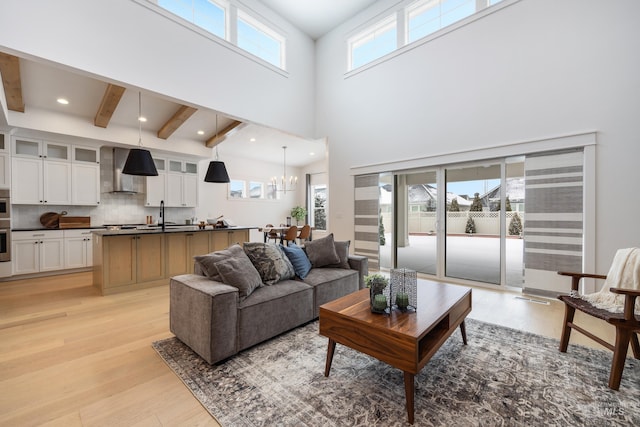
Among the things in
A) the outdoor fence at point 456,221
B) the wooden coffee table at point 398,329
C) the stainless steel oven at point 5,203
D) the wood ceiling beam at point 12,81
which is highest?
the wood ceiling beam at point 12,81

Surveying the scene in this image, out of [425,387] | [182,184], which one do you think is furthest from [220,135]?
[425,387]

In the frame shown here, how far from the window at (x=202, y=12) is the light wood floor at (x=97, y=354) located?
4263 millimetres

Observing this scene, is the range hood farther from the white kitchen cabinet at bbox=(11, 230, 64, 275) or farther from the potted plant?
the potted plant

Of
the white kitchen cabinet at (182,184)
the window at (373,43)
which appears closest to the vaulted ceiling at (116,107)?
the white kitchen cabinet at (182,184)

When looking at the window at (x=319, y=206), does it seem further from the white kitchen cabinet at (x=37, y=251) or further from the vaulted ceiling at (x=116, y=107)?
the white kitchen cabinet at (x=37, y=251)

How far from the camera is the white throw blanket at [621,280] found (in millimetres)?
2133

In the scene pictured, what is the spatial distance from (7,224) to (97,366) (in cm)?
444

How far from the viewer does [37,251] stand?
4.86 metres

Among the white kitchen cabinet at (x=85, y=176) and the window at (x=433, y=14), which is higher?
the window at (x=433, y=14)

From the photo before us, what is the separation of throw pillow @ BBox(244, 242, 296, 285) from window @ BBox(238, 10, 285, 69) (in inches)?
160

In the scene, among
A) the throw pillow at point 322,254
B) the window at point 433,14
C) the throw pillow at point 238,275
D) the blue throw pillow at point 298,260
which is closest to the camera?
the throw pillow at point 238,275

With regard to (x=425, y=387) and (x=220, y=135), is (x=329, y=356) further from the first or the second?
(x=220, y=135)

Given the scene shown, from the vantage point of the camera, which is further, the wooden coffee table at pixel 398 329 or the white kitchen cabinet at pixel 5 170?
the white kitchen cabinet at pixel 5 170

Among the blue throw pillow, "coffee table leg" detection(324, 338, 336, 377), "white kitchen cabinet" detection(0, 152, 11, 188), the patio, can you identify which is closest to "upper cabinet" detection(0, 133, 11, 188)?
"white kitchen cabinet" detection(0, 152, 11, 188)
